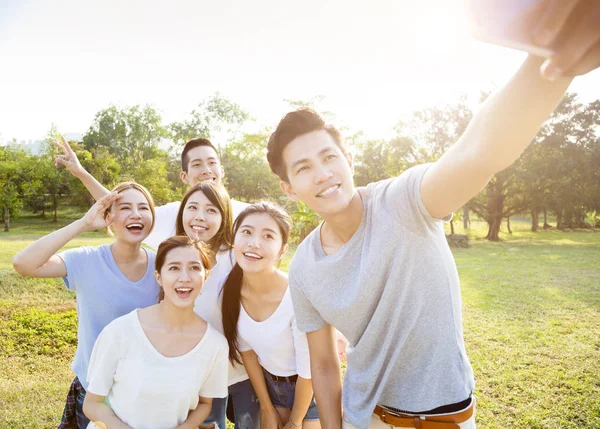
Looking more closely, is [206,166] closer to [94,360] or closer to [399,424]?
[94,360]

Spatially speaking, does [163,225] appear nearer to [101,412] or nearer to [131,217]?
[131,217]

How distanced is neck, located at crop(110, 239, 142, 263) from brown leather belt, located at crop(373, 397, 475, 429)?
6.68ft

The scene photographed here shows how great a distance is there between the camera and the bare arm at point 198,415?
8.10ft

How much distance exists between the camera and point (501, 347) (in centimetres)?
606

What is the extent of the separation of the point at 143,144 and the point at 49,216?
17530 mm

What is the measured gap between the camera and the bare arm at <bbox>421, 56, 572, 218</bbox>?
111cm

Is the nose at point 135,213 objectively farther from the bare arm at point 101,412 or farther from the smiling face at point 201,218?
the bare arm at point 101,412

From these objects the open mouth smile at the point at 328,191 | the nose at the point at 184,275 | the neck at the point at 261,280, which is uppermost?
the open mouth smile at the point at 328,191

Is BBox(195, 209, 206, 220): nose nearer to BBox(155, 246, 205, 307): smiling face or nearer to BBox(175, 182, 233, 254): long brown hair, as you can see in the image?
BBox(175, 182, 233, 254): long brown hair

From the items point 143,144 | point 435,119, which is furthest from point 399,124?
point 143,144

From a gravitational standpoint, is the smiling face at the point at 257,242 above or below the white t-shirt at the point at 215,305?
above

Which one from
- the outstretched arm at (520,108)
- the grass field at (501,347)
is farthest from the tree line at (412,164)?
the outstretched arm at (520,108)

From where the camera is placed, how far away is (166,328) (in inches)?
101

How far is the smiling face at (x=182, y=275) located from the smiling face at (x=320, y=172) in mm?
977
